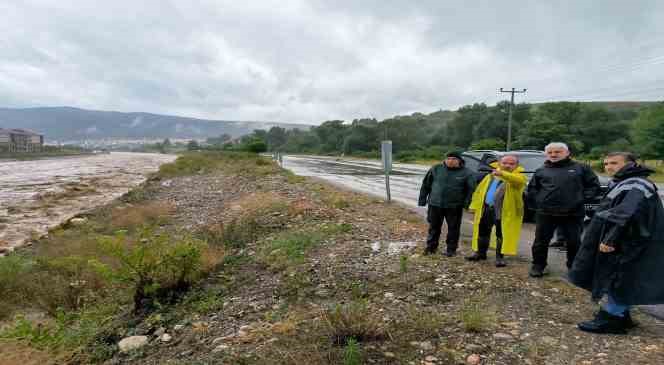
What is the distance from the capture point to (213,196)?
619 inches

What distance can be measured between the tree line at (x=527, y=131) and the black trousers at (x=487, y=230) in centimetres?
2770

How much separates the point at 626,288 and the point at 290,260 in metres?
3.82

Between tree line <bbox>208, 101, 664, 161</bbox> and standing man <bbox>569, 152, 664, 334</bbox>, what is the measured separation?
2951cm

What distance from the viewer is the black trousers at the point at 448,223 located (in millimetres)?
5301

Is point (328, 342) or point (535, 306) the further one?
point (535, 306)

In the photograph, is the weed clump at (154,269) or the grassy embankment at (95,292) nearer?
the grassy embankment at (95,292)

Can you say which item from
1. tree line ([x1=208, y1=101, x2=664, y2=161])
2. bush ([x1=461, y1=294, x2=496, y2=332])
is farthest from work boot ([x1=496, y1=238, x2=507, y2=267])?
tree line ([x1=208, y1=101, x2=664, y2=161])

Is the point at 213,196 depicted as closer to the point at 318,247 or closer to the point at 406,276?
the point at 318,247

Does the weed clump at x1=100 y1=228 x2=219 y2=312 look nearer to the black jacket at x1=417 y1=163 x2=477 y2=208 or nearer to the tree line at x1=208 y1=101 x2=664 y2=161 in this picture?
the black jacket at x1=417 y1=163 x2=477 y2=208

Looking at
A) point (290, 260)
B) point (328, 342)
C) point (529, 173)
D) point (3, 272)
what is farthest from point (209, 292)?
point (529, 173)

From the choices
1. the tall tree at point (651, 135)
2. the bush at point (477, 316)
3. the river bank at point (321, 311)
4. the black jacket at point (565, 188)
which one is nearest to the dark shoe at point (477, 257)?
the river bank at point (321, 311)

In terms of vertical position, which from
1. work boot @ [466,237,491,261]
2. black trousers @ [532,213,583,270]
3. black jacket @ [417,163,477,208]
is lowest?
work boot @ [466,237,491,261]

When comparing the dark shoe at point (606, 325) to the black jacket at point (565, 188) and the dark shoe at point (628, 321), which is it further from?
the black jacket at point (565, 188)

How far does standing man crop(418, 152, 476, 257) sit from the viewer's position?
17.0 ft
